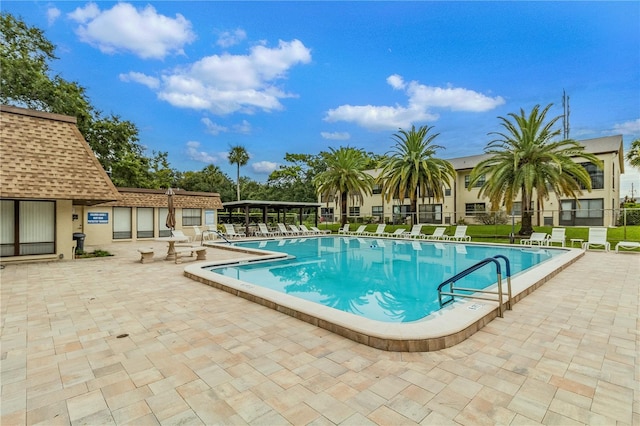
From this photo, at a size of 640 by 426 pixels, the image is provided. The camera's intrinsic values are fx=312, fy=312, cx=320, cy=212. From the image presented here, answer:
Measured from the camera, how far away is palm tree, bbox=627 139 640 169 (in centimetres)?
2820

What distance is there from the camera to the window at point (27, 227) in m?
10.2

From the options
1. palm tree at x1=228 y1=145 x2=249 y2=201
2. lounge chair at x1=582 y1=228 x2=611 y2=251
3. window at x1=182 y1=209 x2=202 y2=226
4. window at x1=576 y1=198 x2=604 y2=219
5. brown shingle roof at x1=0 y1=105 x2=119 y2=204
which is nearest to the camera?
brown shingle roof at x1=0 y1=105 x2=119 y2=204

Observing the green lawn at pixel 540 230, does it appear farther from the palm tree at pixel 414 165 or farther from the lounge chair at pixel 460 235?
the palm tree at pixel 414 165

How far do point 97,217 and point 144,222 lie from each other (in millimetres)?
2615

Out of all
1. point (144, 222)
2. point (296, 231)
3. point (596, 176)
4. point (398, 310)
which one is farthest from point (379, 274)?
point (596, 176)

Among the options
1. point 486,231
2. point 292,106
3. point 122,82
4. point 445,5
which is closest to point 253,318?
point 445,5

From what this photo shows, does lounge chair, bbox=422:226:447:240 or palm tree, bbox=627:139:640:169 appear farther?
palm tree, bbox=627:139:640:169

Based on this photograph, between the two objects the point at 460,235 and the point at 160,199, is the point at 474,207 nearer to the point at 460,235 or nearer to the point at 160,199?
the point at 460,235

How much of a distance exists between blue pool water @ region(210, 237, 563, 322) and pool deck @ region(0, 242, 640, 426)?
2.25m

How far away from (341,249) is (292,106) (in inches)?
1026

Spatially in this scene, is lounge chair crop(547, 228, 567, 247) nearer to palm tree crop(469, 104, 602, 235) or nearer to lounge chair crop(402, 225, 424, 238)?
palm tree crop(469, 104, 602, 235)

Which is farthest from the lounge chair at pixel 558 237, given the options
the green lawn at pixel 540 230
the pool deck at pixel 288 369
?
the pool deck at pixel 288 369

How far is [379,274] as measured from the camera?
10023 millimetres

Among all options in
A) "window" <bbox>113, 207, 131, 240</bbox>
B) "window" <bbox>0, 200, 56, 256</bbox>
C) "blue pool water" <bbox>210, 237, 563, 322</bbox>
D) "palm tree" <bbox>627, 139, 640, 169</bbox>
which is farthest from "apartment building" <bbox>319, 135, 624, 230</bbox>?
"window" <bbox>0, 200, 56, 256</bbox>
